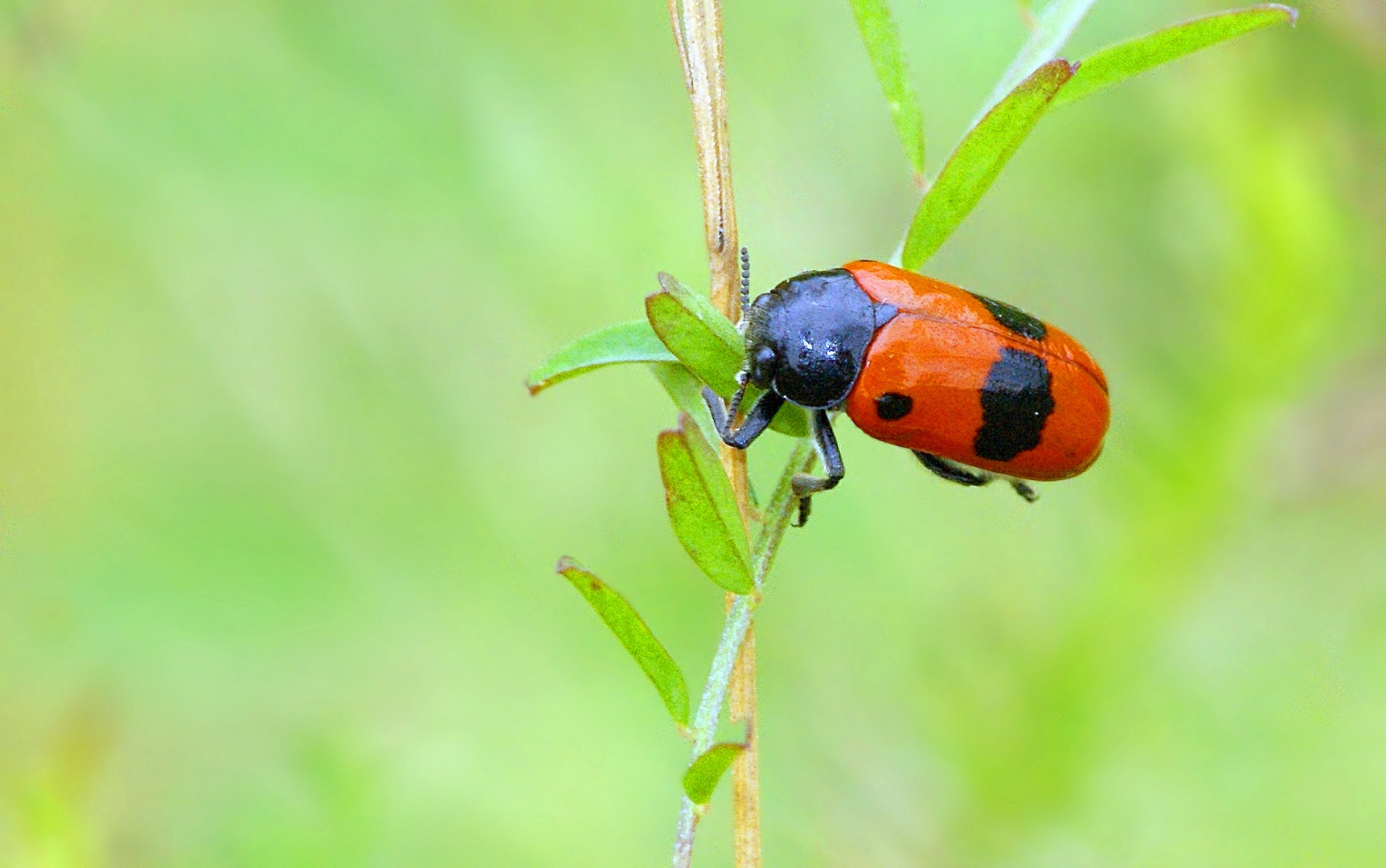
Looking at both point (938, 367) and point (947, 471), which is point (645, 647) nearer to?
point (938, 367)

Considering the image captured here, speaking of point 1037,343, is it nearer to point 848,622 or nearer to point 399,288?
point 848,622

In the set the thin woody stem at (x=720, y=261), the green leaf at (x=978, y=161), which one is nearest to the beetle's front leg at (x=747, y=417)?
the thin woody stem at (x=720, y=261)

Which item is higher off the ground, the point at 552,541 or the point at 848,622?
the point at 552,541

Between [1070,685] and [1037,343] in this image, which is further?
[1070,685]

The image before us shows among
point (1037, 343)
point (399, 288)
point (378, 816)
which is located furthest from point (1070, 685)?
point (399, 288)

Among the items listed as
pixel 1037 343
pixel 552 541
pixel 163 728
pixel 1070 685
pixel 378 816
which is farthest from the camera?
pixel 552 541

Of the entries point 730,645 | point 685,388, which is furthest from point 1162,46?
point 730,645

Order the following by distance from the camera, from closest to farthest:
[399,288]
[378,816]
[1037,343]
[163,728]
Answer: [1037,343], [378,816], [163,728], [399,288]
